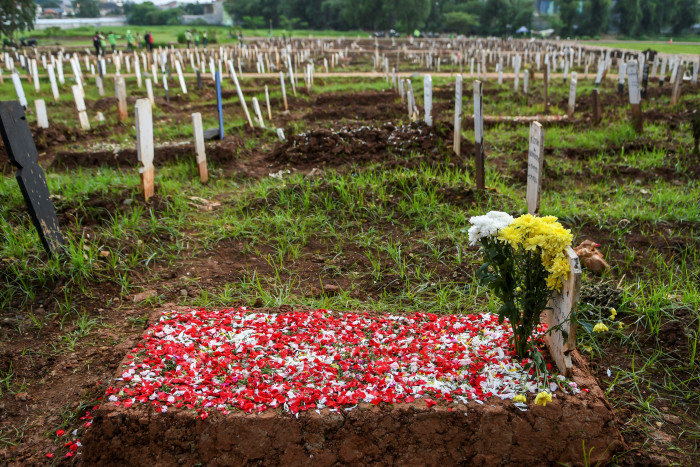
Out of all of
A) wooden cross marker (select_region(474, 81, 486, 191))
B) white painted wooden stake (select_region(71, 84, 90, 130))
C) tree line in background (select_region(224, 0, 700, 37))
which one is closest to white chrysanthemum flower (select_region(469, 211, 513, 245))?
wooden cross marker (select_region(474, 81, 486, 191))

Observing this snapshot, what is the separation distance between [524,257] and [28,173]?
401 centimetres

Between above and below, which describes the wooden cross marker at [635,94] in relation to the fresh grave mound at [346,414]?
above

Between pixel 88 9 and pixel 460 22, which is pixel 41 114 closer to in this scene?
pixel 460 22

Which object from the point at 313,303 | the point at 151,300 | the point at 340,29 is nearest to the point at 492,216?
the point at 313,303

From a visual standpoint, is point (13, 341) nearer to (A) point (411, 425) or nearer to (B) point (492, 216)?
(A) point (411, 425)

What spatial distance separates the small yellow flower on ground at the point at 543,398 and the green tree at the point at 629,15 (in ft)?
217

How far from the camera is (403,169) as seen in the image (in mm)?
6941

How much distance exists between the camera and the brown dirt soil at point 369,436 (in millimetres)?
2754

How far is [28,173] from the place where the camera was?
4.51m

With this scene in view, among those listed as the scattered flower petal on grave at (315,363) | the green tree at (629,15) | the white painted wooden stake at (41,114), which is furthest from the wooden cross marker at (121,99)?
the green tree at (629,15)

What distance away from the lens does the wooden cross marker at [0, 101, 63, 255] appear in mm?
4332

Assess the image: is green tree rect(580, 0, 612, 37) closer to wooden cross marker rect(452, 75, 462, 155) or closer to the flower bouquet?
wooden cross marker rect(452, 75, 462, 155)

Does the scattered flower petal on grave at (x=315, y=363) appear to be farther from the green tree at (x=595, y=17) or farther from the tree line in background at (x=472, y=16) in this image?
the green tree at (x=595, y=17)

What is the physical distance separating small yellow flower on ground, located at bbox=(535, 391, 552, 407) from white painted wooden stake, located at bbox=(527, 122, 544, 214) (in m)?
2.20
